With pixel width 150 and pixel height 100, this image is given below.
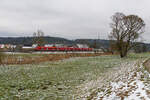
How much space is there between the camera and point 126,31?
4197cm

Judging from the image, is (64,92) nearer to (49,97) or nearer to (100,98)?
(49,97)

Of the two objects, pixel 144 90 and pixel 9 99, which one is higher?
pixel 144 90

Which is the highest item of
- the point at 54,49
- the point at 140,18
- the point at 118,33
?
the point at 140,18

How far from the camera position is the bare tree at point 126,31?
4138 centimetres

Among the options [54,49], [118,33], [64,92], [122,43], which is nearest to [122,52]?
[122,43]

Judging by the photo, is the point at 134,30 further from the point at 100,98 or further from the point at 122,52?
the point at 100,98

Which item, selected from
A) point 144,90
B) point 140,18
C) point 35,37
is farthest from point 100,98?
point 35,37

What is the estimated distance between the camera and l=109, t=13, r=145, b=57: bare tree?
41375 millimetres

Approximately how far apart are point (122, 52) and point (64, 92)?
36.0 metres

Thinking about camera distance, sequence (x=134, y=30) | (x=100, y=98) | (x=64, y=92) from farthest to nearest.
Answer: (x=134, y=30), (x=64, y=92), (x=100, y=98)

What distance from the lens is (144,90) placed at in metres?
6.50

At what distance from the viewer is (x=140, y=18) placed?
1651 inches

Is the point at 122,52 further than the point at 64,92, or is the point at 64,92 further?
the point at 122,52

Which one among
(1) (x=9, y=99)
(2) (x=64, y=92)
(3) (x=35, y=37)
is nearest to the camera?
(1) (x=9, y=99)
